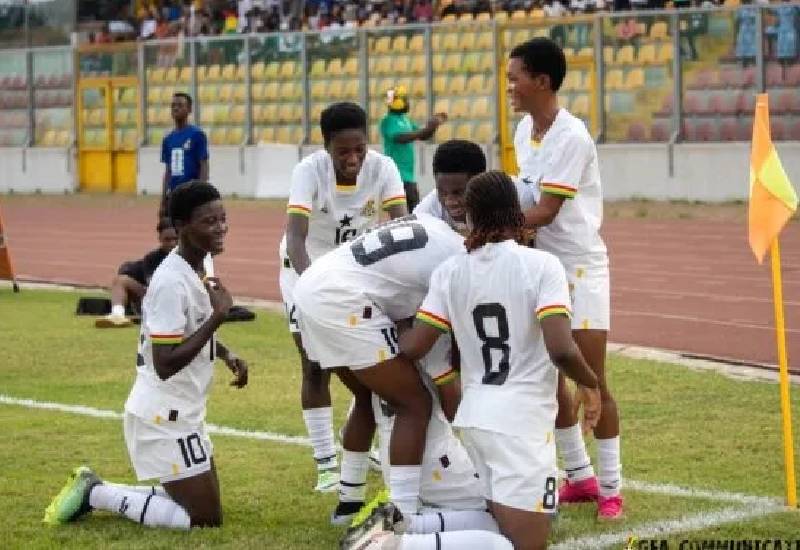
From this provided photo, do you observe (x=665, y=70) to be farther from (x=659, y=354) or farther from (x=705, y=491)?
(x=705, y=491)

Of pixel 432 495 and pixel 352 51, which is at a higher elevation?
pixel 352 51

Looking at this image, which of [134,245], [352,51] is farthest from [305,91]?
[134,245]

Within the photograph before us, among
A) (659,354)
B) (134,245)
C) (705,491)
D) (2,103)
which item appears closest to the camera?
(705,491)

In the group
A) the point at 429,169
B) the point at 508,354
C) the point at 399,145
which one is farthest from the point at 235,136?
the point at 508,354

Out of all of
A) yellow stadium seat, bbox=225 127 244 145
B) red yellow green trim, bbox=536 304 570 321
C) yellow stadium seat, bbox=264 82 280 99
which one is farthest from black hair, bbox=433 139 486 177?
yellow stadium seat, bbox=225 127 244 145

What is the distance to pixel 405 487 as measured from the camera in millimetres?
7094

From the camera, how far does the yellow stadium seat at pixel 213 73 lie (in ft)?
122

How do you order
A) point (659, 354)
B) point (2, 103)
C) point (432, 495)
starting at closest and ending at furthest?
point (432, 495) → point (659, 354) → point (2, 103)

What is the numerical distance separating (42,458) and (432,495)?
298 cm

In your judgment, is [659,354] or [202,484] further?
[659,354]

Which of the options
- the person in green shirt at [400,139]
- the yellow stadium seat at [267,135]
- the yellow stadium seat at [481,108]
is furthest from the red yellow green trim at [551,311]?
the yellow stadium seat at [267,135]

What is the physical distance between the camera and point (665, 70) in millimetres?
29125

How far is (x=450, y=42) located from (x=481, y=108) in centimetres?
171

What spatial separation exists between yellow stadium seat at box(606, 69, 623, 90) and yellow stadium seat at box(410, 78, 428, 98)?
4.56 meters
